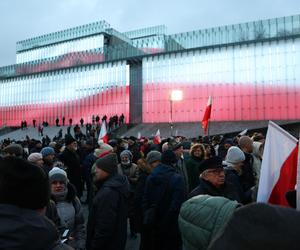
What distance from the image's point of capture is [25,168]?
1.90m

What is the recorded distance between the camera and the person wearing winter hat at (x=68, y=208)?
366cm

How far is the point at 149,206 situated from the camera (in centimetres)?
483

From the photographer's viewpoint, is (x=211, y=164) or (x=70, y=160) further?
(x=70, y=160)

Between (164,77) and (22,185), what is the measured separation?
4326 centimetres

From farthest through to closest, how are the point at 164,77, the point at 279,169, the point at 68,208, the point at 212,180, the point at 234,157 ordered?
the point at 164,77
the point at 234,157
the point at 68,208
the point at 212,180
the point at 279,169

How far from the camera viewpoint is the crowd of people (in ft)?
4.11

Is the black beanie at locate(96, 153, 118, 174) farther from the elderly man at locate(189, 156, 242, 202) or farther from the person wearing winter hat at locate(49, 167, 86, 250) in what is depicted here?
the elderly man at locate(189, 156, 242, 202)

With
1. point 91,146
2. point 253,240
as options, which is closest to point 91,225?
point 253,240

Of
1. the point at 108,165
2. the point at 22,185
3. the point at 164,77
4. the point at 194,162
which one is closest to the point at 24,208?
the point at 22,185

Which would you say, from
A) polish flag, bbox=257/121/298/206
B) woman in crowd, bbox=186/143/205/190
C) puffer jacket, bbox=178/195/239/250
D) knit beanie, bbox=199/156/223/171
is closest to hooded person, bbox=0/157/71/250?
puffer jacket, bbox=178/195/239/250

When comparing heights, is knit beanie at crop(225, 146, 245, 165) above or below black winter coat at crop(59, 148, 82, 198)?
above

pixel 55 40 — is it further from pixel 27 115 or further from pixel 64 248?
pixel 64 248

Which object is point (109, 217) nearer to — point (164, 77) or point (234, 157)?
point (234, 157)

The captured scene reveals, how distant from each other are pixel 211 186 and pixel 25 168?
6.61 ft
